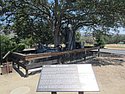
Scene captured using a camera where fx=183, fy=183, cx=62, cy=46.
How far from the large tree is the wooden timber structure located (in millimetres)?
2738

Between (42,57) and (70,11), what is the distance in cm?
615

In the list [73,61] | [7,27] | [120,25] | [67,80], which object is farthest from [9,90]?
[120,25]

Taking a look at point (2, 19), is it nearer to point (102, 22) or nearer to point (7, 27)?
point (7, 27)

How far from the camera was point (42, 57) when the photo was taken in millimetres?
9867

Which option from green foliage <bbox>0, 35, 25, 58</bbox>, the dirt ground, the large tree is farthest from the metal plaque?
green foliage <bbox>0, 35, 25, 58</bbox>

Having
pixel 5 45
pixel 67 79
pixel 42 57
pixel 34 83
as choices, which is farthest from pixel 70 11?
pixel 67 79

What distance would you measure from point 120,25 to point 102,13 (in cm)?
242

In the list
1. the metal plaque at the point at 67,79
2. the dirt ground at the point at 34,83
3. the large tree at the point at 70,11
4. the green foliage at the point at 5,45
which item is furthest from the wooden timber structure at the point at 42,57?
the metal plaque at the point at 67,79

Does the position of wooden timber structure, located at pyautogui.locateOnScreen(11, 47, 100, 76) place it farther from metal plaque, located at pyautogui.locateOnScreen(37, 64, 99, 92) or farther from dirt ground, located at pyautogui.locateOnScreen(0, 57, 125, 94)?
metal plaque, located at pyautogui.locateOnScreen(37, 64, 99, 92)

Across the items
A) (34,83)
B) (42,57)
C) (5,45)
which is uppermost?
(5,45)

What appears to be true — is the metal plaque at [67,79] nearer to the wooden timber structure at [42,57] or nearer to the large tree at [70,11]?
the wooden timber structure at [42,57]

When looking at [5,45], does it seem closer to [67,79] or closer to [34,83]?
[34,83]

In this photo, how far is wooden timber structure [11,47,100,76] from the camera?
30.1ft

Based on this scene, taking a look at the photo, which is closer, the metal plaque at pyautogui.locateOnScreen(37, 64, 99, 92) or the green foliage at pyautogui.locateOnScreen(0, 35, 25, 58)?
the metal plaque at pyautogui.locateOnScreen(37, 64, 99, 92)
